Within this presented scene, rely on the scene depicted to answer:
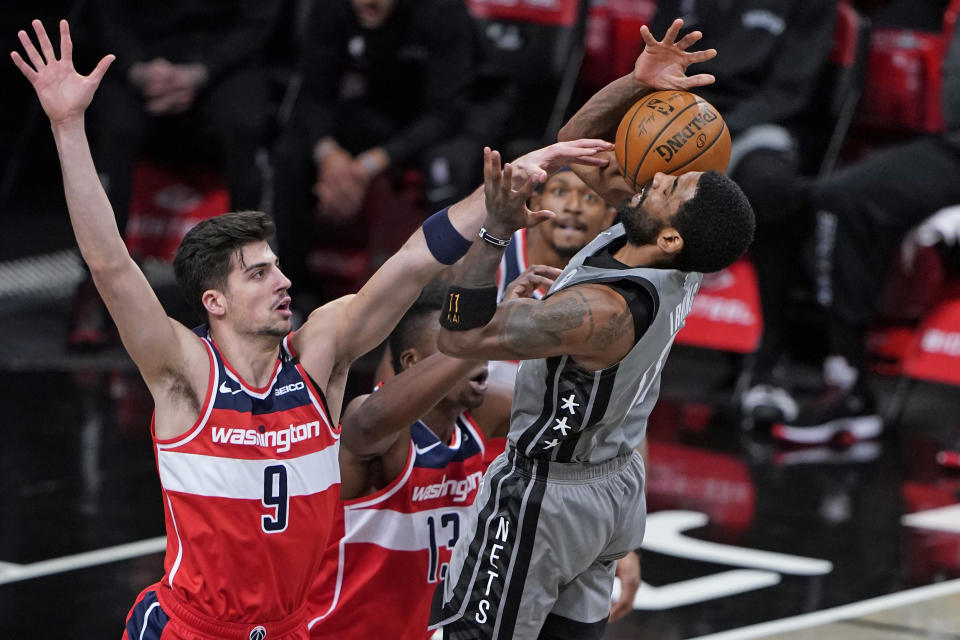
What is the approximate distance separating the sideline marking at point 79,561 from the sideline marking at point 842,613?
208cm

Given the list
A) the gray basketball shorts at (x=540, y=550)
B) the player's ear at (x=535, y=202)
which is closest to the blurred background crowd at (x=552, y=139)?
the player's ear at (x=535, y=202)

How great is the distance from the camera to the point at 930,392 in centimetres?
868

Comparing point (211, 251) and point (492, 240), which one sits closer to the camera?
point (492, 240)

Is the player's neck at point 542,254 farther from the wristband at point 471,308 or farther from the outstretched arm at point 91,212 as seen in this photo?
the outstretched arm at point 91,212

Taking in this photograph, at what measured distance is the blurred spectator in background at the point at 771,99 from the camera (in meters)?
7.81

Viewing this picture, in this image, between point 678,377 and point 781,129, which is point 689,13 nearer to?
point 781,129

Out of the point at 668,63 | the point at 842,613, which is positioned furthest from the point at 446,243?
the point at 842,613

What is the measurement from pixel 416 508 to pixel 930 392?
17.0 feet

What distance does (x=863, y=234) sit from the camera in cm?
771

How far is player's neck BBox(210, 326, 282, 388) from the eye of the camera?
376 cm

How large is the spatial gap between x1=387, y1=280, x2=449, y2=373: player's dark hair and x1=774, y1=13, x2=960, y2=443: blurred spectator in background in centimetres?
354

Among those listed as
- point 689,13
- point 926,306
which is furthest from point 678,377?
point 689,13

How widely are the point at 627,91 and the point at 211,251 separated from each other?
1155mm

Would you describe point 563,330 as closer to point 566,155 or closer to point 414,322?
point 566,155
